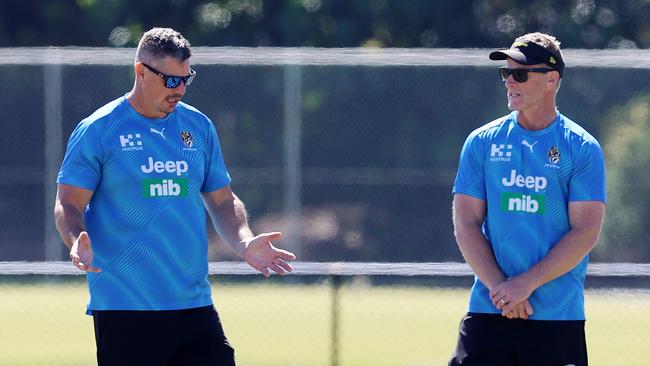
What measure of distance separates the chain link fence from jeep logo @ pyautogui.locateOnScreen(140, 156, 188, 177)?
13.8 ft

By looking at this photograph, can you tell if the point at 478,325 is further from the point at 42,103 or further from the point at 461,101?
the point at 42,103

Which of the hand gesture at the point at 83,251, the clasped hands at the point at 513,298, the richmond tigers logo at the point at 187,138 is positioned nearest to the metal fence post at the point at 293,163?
the richmond tigers logo at the point at 187,138

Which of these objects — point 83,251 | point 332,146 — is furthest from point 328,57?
point 83,251

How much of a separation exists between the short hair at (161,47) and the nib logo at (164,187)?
46cm

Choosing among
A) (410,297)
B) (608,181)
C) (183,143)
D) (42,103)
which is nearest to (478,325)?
(183,143)

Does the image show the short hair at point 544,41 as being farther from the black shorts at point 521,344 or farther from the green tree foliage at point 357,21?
the green tree foliage at point 357,21

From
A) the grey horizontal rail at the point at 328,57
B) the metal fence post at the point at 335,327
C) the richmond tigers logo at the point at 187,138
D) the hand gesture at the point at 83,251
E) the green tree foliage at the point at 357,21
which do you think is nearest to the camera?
the hand gesture at the point at 83,251

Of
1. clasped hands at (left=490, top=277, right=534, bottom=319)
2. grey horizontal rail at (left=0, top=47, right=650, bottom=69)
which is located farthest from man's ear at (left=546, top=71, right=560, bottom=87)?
grey horizontal rail at (left=0, top=47, right=650, bottom=69)

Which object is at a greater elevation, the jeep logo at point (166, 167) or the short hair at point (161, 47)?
the short hair at point (161, 47)

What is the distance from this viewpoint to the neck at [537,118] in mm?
5141

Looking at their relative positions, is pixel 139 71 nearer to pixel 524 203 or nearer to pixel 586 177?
pixel 524 203

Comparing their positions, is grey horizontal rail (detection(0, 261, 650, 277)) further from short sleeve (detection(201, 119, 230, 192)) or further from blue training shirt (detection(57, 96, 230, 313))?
blue training shirt (detection(57, 96, 230, 313))

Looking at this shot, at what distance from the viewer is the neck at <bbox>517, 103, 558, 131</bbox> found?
5141 millimetres

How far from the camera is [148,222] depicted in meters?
5.07
